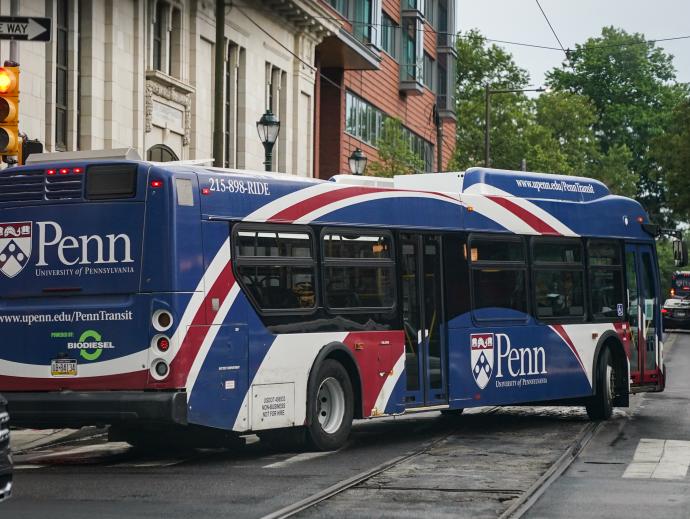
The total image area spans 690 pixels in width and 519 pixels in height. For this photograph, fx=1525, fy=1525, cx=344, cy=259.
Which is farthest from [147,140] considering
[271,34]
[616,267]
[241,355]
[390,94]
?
[390,94]

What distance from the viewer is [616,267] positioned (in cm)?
2067

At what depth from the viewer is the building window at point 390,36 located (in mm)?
53266

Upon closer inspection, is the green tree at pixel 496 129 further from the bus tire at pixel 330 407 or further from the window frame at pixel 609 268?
the bus tire at pixel 330 407

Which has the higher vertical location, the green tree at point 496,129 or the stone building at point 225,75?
the green tree at point 496,129

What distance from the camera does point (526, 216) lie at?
61.6 feet

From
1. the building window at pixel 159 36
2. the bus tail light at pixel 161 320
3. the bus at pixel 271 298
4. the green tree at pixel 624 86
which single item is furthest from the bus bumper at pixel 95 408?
the green tree at pixel 624 86

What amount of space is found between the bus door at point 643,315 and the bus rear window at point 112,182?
9.32 m

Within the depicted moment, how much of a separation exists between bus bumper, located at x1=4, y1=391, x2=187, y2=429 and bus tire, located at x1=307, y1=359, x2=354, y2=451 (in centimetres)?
205

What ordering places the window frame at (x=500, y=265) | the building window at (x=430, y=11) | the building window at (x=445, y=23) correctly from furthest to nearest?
1. the building window at (x=445, y=23)
2. the building window at (x=430, y=11)
3. the window frame at (x=500, y=265)

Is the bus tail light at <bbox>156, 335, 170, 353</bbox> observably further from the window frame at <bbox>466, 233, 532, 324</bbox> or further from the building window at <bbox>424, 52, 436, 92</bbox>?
the building window at <bbox>424, 52, 436, 92</bbox>

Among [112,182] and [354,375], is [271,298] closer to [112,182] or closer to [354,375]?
[354,375]

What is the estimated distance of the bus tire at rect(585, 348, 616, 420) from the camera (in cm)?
1972

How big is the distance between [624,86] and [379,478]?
8839 centimetres

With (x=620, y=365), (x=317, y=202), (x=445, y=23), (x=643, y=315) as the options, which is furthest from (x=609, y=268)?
(x=445, y=23)
